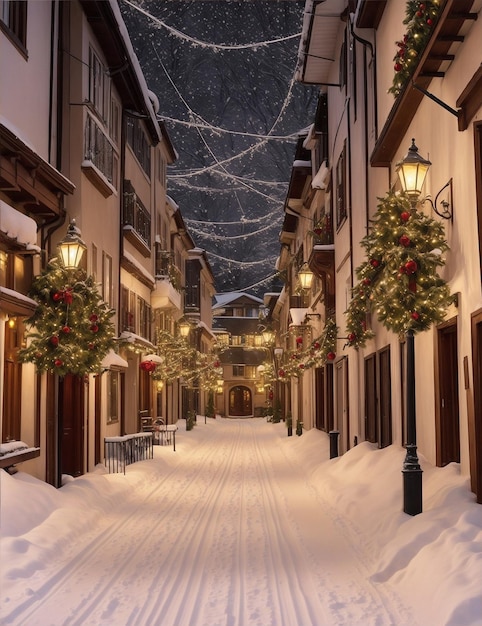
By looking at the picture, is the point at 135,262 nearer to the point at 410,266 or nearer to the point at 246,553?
the point at 410,266

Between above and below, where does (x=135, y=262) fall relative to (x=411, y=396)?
above

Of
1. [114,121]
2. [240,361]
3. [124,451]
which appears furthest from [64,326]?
[240,361]

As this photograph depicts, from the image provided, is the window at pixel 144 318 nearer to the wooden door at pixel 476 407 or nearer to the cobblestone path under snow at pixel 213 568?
the cobblestone path under snow at pixel 213 568

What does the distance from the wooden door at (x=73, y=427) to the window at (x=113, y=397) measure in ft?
14.2

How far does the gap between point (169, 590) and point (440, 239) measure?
5.77m

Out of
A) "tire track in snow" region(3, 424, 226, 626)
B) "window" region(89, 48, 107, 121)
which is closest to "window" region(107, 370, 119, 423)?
"window" region(89, 48, 107, 121)

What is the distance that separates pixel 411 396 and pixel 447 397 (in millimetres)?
1678

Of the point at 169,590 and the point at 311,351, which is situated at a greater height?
the point at 311,351

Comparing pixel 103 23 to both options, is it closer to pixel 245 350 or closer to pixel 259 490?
pixel 259 490

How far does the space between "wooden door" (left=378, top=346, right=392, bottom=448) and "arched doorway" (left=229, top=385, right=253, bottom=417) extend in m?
68.2

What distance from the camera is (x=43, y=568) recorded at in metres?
9.24

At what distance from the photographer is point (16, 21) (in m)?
14.2

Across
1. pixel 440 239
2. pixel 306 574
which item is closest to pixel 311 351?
pixel 440 239

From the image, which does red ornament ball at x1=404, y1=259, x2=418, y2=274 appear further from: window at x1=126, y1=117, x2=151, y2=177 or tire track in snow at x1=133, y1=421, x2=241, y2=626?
window at x1=126, y1=117, x2=151, y2=177
